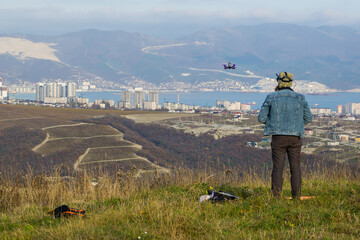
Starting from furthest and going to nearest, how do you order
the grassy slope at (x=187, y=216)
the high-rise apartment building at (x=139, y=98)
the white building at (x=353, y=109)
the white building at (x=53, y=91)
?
the white building at (x=53, y=91), the high-rise apartment building at (x=139, y=98), the white building at (x=353, y=109), the grassy slope at (x=187, y=216)

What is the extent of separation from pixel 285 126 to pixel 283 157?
459mm

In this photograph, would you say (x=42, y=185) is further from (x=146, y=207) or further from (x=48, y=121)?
(x=48, y=121)

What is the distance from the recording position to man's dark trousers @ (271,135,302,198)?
20.4ft

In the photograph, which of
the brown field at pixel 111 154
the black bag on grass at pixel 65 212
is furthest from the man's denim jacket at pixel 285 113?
the brown field at pixel 111 154

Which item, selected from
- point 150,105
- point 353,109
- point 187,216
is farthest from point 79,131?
point 353,109

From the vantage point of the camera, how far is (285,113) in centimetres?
625

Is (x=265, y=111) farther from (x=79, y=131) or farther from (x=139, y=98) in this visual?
(x=139, y=98)

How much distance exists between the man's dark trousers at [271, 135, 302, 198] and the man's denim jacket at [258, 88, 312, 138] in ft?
0.34

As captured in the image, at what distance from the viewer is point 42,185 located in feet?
24.8

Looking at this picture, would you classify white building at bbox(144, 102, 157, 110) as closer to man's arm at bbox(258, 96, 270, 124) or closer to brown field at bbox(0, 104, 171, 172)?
brown field at bbox(0, 104, 171, 172)

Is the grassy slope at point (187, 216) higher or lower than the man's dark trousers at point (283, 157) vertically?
lower

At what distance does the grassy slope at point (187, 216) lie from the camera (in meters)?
4.60

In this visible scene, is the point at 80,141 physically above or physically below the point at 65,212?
below

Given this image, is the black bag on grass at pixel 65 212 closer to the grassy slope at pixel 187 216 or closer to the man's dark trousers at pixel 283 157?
the grassy slope at pixel 187 216
